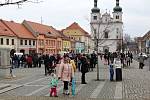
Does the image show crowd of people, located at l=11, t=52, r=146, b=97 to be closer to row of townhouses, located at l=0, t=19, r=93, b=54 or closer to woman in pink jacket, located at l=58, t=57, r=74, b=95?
woman in pink jacket, located at l=58, t=57, r=74, b=95

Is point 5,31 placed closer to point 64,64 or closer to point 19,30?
point 19,30

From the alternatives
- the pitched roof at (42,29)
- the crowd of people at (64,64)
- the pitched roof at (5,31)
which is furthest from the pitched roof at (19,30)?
the crowd of people at (64,64)

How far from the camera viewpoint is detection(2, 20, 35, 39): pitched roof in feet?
267

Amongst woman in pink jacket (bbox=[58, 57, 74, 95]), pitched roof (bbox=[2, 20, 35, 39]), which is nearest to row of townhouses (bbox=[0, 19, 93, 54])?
pitched roof (bbox=[2, 20, 35, 39])

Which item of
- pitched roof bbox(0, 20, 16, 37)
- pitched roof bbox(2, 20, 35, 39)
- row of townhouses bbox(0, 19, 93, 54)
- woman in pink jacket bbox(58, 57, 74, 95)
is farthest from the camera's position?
pitched roof bbox(2, 20, 35, 39)

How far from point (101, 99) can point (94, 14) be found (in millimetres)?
126264

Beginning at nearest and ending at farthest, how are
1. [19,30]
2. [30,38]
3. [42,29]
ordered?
[19,30] → [30,38] → [42,29]

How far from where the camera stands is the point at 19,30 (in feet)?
278

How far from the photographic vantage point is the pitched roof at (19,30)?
81.3 m

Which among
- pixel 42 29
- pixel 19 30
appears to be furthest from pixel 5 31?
pixel 42 29

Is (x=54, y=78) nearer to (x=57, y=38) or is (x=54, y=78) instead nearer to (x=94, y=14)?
(x=57, y=38)

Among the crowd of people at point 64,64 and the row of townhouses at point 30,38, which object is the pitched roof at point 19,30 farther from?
the crowd of people at point 64,64

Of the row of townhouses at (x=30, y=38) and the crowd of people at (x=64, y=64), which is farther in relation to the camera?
the row of townhouses at (x=30, y=38)

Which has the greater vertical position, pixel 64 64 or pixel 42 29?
pixel 42 29
